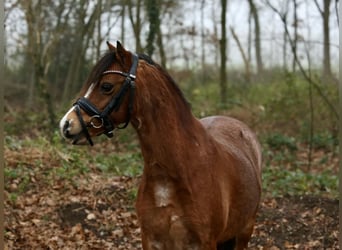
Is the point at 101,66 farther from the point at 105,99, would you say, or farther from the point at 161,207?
the point at 161,207

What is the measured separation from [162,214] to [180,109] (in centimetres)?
69

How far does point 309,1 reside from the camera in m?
15.0

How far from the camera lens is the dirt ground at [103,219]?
246 inches

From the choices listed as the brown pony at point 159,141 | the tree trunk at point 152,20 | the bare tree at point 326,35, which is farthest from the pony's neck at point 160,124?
the bare tree at point 326,35

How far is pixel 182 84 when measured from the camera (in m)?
19.9

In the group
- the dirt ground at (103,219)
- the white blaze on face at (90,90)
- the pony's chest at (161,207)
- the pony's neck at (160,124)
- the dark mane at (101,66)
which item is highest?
the dark mane at (101,66)

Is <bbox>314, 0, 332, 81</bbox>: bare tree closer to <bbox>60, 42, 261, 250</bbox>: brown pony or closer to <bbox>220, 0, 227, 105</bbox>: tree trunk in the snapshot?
<bbox>220, 0, 227, 105</bbox>: tree trunk

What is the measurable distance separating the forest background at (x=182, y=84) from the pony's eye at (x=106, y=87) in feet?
3.83

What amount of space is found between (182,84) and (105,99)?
16712 mm

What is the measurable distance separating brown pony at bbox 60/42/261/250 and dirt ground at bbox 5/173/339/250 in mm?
2857

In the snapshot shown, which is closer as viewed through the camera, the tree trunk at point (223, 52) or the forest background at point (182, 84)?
the forest background at point (182, 84)

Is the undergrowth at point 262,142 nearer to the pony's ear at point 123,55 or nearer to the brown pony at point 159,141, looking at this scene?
the brown pony at point 159,141

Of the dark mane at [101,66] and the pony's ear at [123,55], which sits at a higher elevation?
the pony's ear at [123,55]

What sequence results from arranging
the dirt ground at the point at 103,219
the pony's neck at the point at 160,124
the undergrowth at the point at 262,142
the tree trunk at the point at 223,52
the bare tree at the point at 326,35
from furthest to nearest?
the tree trunk at the point at 223,52 < the bare tree at the point at 326,35 < the undergrowth at the point at 262,142 < the dirt ground at the point at 103,219 < the pony's neck at the point at 160,124
